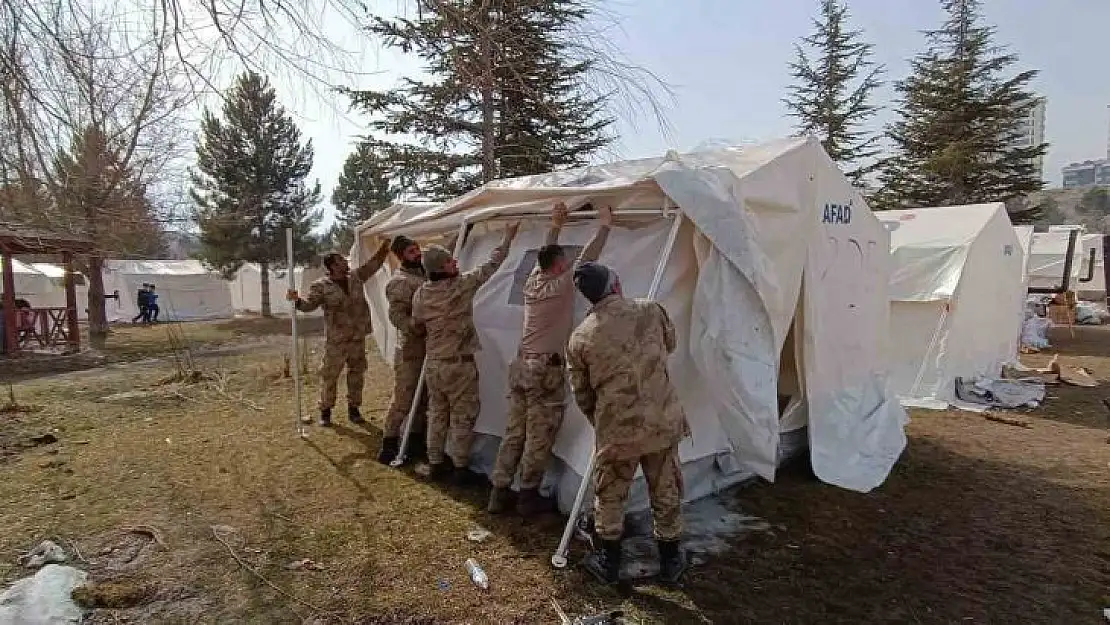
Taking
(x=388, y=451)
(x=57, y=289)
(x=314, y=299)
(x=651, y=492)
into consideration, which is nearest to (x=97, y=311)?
(x=57, y=289)

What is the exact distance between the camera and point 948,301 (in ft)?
29.7

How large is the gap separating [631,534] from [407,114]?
9.32 m

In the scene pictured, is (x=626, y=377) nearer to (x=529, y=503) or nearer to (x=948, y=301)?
(x=529, y=503)

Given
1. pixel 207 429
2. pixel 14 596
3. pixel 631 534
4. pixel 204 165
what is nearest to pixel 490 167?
pixel 207 429

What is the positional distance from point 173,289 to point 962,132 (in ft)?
105

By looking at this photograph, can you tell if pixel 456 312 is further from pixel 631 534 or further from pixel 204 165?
pixel 204 165

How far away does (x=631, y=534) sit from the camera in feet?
14.4

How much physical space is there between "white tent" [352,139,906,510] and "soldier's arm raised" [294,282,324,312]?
3.46 ft

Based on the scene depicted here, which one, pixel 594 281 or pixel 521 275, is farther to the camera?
pixel 521 275

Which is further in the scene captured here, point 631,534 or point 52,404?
point 52,404

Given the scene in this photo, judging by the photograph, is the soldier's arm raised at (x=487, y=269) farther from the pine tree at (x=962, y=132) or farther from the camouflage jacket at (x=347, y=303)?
the pine tree at (x=962, y=132)

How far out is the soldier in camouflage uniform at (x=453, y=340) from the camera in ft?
17.3

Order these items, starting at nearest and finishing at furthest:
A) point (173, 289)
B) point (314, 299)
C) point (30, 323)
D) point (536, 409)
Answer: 1. point (536, 409)
2. point (314, 299)
3. point (30, 323)
4. point (173, 289)

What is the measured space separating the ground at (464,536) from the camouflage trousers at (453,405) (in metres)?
0.36
